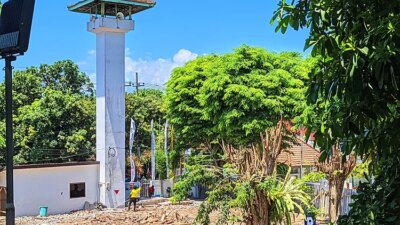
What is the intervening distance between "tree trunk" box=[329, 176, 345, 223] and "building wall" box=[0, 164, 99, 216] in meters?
13.4

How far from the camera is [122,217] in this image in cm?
2084

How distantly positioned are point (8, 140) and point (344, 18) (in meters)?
2.00

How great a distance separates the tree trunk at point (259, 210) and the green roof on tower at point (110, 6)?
1883 cm

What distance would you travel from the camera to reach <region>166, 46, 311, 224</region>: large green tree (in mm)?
8266

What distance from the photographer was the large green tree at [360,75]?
2.21 meters

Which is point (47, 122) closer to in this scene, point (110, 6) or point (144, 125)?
point (110, 6)

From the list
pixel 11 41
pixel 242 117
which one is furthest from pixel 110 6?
pixel 11 41

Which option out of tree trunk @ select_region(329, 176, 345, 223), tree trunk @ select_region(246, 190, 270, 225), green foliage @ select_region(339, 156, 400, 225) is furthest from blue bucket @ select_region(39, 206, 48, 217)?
green foliage @ select_region(339, 156, 400, 225)

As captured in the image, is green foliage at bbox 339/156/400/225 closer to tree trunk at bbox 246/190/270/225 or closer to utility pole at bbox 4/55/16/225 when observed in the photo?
utility pole at bbox 4/55/16/225

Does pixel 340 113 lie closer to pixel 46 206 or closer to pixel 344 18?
pixel 344 18

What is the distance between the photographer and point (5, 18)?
3.29 metres

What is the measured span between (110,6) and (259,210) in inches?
782

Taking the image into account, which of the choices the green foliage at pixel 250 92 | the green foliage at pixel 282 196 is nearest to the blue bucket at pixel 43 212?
the green foliage at pixel 250 92

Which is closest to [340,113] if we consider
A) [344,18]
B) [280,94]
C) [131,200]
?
[344,18]
